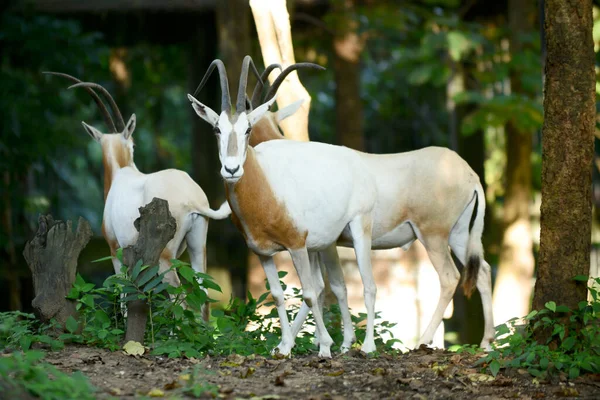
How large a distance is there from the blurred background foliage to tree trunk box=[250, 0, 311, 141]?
325 cm

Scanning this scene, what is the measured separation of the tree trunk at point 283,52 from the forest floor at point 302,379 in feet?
10.4

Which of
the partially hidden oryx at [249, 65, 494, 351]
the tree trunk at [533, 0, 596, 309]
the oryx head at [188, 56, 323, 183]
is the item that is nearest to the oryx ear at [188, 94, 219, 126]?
the oryx head at [188, 56, 323, 183]

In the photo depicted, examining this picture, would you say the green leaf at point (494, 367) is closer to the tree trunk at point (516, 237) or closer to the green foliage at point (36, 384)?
the green foliage at point (36, 384)

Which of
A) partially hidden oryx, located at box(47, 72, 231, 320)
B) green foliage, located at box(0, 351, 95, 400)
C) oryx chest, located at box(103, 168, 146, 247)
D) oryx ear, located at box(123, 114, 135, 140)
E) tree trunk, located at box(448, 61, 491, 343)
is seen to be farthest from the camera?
tree trunk, located at box(448, 61, 491, 343)

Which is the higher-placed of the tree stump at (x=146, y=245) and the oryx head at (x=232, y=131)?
the oryx head at (x=232, y=131)

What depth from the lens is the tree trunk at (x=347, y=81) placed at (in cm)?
1402

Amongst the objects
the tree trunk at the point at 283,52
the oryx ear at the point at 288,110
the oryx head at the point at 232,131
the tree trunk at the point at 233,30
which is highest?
the tree trunk at the point at 233,30

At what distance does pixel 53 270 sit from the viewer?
7.03 meters

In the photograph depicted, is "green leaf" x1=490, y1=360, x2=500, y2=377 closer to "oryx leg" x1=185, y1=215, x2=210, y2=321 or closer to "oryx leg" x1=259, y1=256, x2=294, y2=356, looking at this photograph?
"oryx leg" x1=259, y1=256, x2=294, y2=356

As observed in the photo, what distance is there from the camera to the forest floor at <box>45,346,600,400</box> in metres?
5.60

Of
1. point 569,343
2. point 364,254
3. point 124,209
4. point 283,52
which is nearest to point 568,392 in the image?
point 569,343

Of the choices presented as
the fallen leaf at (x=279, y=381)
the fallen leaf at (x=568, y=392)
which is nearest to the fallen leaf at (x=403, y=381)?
the fallen leaf at (x=279, y=381)

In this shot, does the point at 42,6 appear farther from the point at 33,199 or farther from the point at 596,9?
the point at 596,9

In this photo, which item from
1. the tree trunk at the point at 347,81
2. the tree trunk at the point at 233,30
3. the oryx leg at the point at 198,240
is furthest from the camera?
the tree trunk at the point at 347,81
